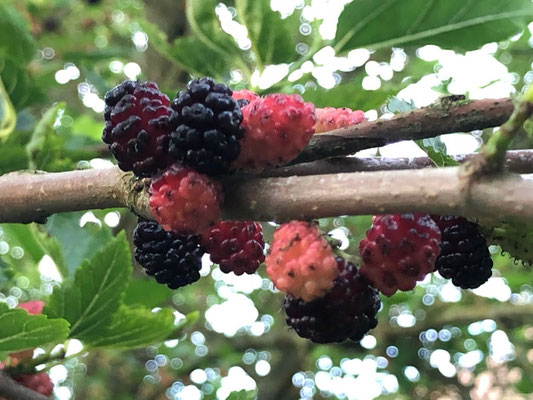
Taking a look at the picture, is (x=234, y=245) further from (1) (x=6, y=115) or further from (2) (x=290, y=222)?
(1) (x=6, y=115)

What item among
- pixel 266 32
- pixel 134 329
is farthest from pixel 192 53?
pixel 134 329

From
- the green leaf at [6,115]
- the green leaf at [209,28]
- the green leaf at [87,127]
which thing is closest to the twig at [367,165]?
the green leaf at [209,28]

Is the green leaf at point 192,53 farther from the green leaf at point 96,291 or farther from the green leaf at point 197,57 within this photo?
the green leaf at point 96,291

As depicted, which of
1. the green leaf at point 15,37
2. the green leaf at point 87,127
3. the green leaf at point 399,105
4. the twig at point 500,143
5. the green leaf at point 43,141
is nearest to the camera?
the twig at point 500,143

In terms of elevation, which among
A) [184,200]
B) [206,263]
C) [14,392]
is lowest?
[206,263]

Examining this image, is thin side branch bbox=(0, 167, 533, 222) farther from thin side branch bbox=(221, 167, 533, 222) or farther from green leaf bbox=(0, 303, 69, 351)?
green leaf bbox=(0, 303, 69, 351)

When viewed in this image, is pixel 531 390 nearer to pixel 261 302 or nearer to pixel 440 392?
pixel 440 392
